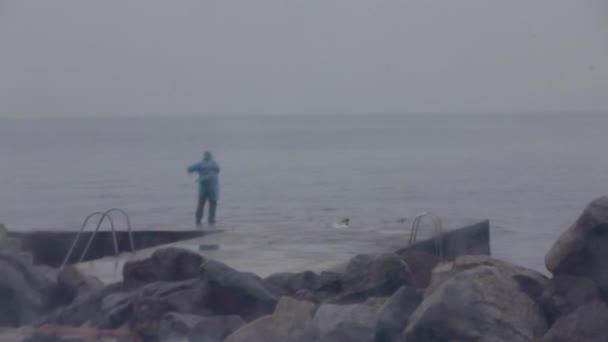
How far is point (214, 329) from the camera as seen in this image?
26.2 feet

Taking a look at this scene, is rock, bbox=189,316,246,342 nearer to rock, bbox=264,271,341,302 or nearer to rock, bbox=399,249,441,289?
rock, bbox=264,271,341,302

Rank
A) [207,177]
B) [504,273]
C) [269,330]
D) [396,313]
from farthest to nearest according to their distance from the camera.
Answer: [207,177] → [504,273] → [269,330] → [396,313]

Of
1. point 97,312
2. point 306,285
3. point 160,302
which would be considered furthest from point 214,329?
point 306,285

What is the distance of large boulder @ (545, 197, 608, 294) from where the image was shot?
790 cm

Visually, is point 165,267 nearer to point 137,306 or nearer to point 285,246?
point 137,306

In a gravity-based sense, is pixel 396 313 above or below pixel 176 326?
above

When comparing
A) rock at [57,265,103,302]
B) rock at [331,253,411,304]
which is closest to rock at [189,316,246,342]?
rock at [331,253,411,304]

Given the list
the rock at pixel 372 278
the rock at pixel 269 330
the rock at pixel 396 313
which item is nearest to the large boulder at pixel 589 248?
the rock at pixel 396 313

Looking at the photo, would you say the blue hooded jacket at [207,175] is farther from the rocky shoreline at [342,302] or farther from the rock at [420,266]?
the rocky shoreline at [342,302]

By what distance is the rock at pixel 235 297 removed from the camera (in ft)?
29.5

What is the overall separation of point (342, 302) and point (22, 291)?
340 centimetres

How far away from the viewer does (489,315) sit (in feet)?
23.4

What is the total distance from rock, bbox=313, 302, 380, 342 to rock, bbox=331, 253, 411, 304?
1.02 m

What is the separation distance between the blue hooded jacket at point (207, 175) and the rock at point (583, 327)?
11994 mm
